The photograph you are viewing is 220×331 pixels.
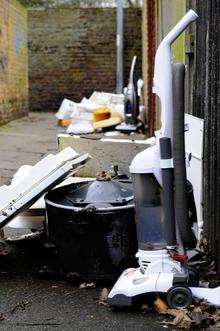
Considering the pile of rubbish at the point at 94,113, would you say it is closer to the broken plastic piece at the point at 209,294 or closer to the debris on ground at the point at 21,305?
the debris on ground at the point at 21,305

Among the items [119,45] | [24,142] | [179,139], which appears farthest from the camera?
[119,45]

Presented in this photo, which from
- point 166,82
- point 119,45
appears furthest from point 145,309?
point 119,45

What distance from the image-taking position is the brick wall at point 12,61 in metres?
17.2

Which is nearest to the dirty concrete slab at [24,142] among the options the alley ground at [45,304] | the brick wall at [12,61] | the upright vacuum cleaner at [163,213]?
the brick wall at [12,61]

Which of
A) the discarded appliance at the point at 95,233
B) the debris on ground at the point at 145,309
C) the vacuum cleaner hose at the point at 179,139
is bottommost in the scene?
the debris on ground at the point at 145,309

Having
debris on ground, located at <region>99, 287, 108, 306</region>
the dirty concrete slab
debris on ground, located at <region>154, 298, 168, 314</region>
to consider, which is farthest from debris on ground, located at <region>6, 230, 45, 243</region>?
the dirty concrete slab

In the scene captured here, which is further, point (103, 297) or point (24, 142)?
point (24, 142)

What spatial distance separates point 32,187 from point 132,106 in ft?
28.5

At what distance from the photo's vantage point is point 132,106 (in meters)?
13.1

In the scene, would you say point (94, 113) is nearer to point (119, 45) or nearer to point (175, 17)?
point (175, 17)

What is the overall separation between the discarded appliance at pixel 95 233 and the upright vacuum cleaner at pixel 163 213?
0.42 metres

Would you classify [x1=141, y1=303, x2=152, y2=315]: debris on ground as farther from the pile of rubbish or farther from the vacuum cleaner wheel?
the pile of rubbish

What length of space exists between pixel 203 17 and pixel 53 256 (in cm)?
221

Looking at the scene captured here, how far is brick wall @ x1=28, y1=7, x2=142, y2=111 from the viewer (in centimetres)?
2419
